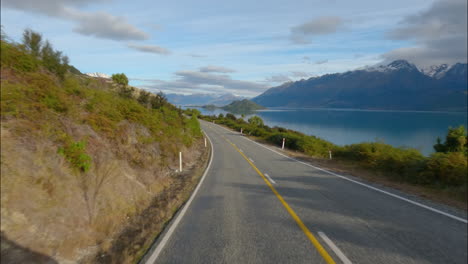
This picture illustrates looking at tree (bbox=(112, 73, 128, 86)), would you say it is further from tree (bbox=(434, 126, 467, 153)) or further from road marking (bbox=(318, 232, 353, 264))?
tree (bbox=(434, 126, 467, 153))

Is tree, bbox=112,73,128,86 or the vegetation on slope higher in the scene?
tree, bbox=112,73,128,86

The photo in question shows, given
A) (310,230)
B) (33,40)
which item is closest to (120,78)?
(33,40)

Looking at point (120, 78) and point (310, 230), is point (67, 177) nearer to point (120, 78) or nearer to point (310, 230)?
point (310, 230)

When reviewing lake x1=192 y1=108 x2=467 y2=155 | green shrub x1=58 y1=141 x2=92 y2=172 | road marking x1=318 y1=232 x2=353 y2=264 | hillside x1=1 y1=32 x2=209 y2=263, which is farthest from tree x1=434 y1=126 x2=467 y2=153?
green shrub x1=58 y1=141 x2=92 y2=172

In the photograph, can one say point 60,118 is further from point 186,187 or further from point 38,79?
point 186,187

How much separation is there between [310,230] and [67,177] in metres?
5.84

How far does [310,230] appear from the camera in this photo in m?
5.25

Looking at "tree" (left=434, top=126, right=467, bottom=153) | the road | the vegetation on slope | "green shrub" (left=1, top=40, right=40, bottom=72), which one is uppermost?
"green shrub" (left=1, top=40, right=40, bottom=72)

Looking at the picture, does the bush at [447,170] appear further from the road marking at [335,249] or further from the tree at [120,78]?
the tree at [120,78]

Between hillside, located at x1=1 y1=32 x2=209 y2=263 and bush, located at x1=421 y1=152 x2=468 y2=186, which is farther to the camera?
bush, located at x1=421 y1=152 x2=468 y2=186

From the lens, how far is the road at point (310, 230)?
4238 millimetres

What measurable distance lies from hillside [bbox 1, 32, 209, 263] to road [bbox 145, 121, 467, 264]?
3.24 feet

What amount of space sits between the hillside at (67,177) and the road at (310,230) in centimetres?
99

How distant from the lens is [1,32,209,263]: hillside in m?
4.41
